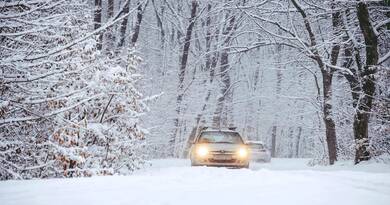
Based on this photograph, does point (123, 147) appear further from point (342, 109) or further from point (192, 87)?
point (192, 87)

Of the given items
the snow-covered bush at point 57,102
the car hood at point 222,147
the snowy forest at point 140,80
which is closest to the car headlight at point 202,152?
the car hood at point 222,147

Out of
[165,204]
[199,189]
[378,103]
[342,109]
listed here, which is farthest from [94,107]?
[342,109]

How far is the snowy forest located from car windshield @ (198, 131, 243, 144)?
2.42 m

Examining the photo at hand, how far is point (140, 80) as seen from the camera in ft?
63.2

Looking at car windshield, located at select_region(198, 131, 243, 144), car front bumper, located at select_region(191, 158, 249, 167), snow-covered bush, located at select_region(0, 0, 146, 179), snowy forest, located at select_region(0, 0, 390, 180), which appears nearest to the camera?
snow-covered bush, located at select_region(0, 0, 146, 179)

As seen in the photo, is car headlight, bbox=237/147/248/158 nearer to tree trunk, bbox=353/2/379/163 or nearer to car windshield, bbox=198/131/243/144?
car windshield, bbox=198/131/243/144

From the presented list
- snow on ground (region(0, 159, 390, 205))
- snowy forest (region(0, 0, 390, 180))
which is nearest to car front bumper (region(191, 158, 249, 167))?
snowy forest (region(0, 0, 390, 180))

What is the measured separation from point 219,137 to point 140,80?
5405mm

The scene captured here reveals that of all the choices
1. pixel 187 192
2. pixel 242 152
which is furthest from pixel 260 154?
pixel 187 192

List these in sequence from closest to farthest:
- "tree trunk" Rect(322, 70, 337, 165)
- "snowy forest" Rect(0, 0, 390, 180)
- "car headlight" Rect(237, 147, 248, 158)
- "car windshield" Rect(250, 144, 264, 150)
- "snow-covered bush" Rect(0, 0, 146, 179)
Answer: "snow-covered bush" Rect(0, 0, 146, 179) < "snowy forest" Rect(0, 0, 390, 180) < "car headlight" Rect(237, 147, 248, 158) < "tree trunk" Rect(322, 70, 337, 165) < "car windshield" Rect(250, 144, 264, 150)

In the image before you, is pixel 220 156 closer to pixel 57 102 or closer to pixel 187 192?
pixel 57 102

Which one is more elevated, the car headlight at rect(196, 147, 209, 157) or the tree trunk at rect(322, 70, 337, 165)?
the tree trunk at rect(322, 70, 337, 165)

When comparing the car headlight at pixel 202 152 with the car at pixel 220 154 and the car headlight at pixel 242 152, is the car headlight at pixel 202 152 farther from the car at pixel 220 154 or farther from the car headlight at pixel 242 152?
the car headlight at pixel 242 152

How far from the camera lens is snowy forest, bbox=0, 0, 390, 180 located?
8.27 m
